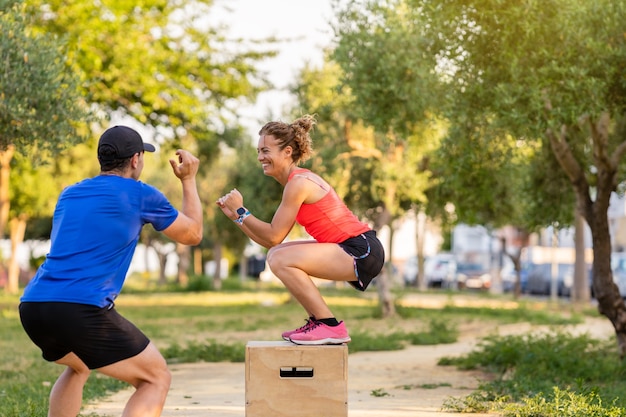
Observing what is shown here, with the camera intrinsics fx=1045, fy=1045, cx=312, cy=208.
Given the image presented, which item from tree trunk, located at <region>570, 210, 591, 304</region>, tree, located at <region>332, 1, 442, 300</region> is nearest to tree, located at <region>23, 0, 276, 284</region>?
tree, located at <region>332, 1, 442, 300</region>

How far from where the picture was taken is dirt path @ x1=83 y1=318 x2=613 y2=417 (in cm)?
864

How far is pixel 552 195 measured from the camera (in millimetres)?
14430

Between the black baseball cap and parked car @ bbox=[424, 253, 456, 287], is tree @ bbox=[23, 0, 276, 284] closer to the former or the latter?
the black baseball cap

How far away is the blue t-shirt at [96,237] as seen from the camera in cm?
489

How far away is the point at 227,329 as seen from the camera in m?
20.4

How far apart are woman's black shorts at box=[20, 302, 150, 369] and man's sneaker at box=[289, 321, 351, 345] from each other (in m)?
1.46

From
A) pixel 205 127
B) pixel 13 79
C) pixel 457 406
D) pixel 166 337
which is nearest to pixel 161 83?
pixel 205 127

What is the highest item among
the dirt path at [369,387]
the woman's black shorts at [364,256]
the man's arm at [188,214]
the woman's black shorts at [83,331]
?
the man's arm at [188,214]

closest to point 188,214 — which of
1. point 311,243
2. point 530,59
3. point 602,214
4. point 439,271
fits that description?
point 311,243

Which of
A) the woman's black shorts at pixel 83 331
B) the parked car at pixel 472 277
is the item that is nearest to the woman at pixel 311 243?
the woman's black shorts at pixel 83 331

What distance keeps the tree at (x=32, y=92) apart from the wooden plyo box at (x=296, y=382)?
479cm

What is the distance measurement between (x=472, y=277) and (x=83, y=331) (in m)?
49.5

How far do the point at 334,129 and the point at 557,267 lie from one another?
2254 cm

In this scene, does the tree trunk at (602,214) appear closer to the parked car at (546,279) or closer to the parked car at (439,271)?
Answer: the parked car at (546,279)
